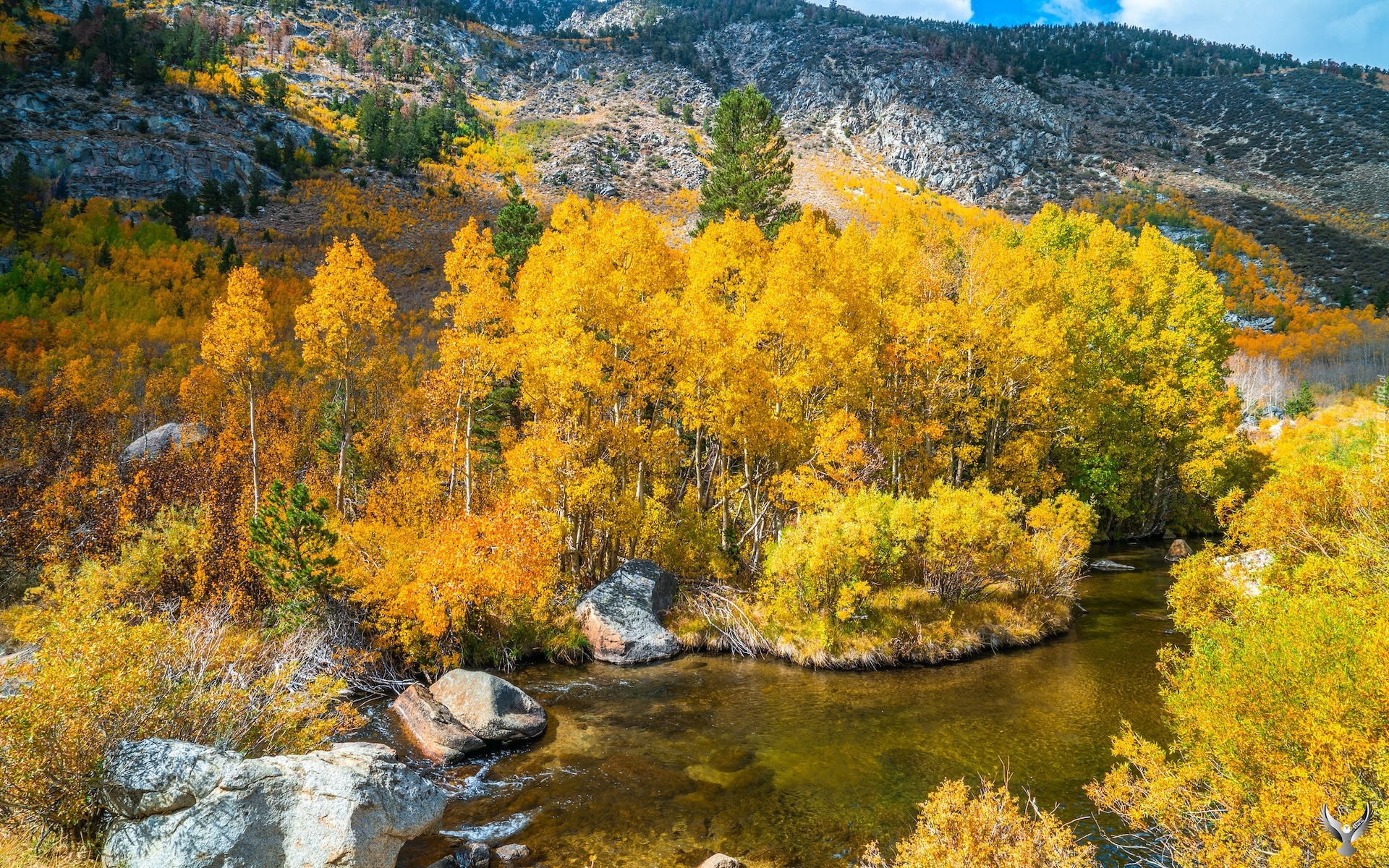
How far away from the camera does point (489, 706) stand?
14039mm

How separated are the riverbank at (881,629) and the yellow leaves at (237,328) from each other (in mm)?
16415

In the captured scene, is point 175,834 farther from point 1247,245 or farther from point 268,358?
point 1247,245

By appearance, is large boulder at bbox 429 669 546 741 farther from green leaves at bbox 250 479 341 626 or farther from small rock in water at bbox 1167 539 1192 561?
small rock in water at bbox 1167 539 1192 561

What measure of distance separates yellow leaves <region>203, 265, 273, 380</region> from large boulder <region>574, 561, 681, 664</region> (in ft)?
44.3

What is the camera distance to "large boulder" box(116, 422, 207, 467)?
113 feet

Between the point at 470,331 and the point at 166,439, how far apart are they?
2447 cm

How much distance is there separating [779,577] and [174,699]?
1519 cm

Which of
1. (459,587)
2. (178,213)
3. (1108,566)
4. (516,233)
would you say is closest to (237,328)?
(459,587)

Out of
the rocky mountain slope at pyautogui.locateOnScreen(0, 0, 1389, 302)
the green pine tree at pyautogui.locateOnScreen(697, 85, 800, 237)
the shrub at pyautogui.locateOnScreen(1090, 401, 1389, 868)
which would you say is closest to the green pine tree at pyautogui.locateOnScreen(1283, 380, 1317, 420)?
the green pine tree at pyautogui.locateOnScreen(697, 85, 800, 237)

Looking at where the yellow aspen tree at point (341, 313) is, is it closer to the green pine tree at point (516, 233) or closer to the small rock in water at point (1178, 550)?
the green pine tree at point (516, 233)

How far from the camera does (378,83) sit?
145 metres

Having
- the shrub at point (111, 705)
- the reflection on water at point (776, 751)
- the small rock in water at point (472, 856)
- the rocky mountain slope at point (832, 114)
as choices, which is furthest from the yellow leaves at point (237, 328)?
the rocky mountain slope at point (832, 114)

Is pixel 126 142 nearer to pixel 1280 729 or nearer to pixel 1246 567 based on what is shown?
pixel 1246 567

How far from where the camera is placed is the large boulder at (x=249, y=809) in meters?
7.21
